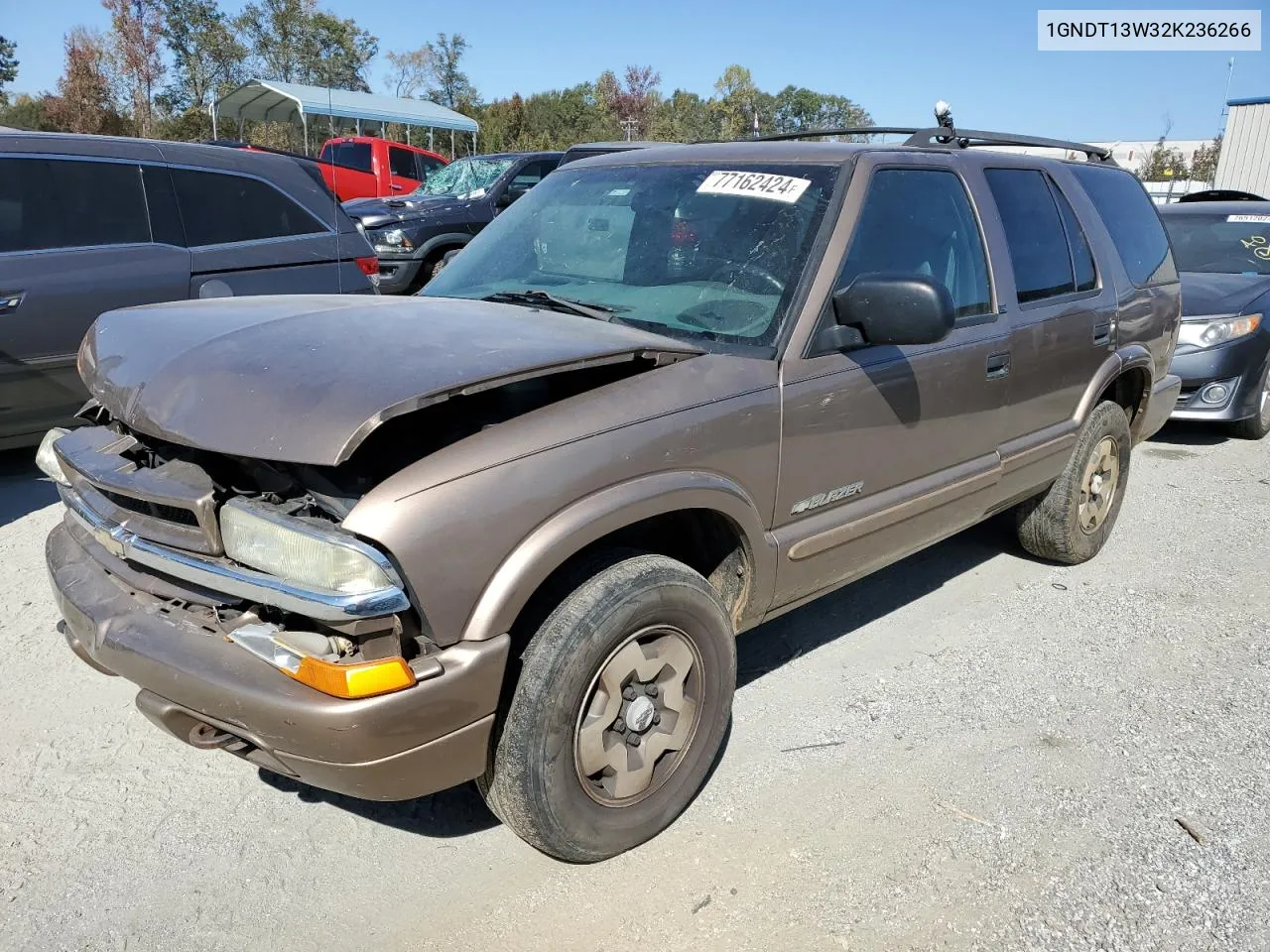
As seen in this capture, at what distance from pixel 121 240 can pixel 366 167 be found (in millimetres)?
13560

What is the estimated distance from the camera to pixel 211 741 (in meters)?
2.29


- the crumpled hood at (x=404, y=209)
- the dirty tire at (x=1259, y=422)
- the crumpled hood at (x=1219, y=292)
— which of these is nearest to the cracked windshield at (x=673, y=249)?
the crumpled hood at (x=1219, y=292)

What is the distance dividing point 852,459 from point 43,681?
2.91 meters

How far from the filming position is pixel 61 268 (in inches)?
208

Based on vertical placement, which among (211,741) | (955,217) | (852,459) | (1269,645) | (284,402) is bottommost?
(1269,645)

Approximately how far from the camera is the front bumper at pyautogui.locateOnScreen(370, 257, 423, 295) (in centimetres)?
1066

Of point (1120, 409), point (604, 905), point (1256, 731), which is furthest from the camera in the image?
point (1120, 409)

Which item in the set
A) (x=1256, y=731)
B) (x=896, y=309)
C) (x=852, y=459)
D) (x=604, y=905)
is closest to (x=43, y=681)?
(x=604, y=905)

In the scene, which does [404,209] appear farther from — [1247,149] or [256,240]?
[1247,149]

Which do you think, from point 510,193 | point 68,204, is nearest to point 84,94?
point 510,193

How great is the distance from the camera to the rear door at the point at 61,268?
5.12 metres

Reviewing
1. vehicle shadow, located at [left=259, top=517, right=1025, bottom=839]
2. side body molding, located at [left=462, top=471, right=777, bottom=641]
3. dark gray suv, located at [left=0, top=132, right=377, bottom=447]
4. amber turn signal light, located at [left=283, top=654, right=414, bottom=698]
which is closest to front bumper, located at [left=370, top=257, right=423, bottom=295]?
dark gray suv, located at [left=0, top=132, right=377, bottom=447]

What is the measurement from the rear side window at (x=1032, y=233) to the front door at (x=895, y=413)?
0.27 meters

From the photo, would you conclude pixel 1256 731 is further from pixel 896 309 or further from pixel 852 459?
pixel 896 309
